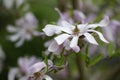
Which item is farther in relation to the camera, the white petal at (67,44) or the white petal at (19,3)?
the white petal at (19,3)

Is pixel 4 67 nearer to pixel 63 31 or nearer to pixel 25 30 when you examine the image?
pixel 25 30

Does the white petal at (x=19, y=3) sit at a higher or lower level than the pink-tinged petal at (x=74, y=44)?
higher

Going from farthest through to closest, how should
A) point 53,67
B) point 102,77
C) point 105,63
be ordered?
point 105,63 < point 102,77 < point 53,67

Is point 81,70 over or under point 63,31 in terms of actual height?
over

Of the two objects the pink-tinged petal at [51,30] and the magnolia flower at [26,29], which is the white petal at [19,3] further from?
the pink-tinged petal at [51,30]

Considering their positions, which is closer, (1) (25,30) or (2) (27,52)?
(1) (25,30)

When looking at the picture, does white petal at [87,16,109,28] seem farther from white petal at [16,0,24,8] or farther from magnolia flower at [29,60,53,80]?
white petal at [16,0,24,8]

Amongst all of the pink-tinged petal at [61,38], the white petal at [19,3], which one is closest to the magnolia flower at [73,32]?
the pink-tinged petal at [61,38]

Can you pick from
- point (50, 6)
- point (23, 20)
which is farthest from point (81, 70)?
point (50, 6)

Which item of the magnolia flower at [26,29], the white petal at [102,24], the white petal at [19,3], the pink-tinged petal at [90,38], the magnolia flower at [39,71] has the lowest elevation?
the magnolia flower at [39,71]
